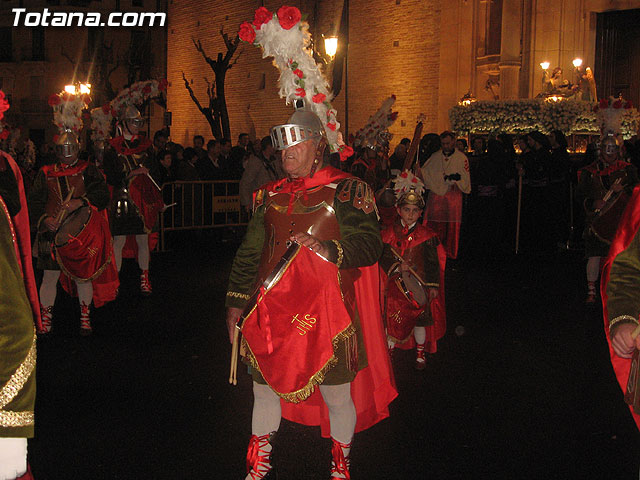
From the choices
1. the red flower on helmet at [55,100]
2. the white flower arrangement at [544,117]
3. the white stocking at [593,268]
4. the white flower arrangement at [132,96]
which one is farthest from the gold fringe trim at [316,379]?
the white flower arrangement at [544,117]

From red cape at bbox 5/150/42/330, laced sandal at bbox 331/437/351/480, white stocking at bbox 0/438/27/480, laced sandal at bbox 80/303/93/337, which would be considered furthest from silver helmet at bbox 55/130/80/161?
white stocking at bbox 0/438/27/480

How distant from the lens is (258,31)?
4.21 m

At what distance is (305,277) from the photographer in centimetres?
390

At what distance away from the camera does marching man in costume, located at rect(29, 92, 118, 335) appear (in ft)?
24.0

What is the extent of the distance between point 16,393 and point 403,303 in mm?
3997

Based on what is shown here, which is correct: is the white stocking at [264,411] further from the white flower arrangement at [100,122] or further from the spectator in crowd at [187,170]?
the spectator in crowd at [187,170]

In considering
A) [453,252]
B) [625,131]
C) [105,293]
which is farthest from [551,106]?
[105,293]

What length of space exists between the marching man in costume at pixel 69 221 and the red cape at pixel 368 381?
→ 144 inches

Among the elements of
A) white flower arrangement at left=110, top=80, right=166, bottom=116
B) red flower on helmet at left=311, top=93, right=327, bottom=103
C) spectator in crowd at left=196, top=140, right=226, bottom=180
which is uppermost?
white flower arrangement at left=110, top=80, right=166, bottom=116

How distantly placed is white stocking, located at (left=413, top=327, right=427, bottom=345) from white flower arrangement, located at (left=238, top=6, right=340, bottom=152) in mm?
2840

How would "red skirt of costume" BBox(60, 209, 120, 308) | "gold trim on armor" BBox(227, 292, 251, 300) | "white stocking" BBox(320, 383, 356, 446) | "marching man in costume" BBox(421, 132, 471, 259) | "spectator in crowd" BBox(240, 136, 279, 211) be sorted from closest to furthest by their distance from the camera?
"white stocking" BBox(320, 383, 356, 446), "gold trim on armor" BBox(227, 292, 251, 300), "red skirt of costume" BBox(60, 209, 120, 308), "marching man in costume" BBox(421, 132, 471, 259), "spectator in crowd" BBox(240, 136, 279, 211)

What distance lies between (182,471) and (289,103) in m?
2.13

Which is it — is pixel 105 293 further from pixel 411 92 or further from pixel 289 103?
pixel 411 92

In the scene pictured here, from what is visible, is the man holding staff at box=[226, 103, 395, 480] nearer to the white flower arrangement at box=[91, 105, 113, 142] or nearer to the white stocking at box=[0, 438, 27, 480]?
the white stocking at box=[0, 438, 27, 480]
